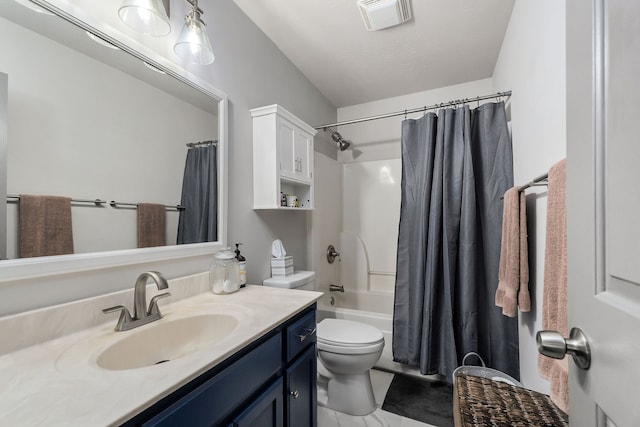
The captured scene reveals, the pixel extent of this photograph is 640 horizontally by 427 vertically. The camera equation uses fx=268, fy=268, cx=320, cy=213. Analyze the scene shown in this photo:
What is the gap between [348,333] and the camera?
66.4 inches

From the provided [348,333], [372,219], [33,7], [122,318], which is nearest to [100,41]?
[33,7]

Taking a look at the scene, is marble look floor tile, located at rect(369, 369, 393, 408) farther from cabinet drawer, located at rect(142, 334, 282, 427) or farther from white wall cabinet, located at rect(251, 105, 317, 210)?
white wall cabinet, located at rect(251, 105, 317, 210)

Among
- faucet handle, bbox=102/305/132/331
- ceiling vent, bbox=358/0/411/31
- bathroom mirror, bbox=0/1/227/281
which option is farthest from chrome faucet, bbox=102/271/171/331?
ceiling vent, bbox=358/0/411/31

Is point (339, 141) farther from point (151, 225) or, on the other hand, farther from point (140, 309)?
point (140, 309)

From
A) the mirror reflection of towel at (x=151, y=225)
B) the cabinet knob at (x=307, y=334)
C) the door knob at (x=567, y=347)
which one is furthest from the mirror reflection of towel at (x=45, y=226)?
the door knob at (x=567, y=347)

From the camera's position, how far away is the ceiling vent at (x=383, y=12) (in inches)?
59.8

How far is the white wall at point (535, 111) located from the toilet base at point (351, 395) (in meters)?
0.86

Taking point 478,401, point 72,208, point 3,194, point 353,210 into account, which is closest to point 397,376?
point 478,401

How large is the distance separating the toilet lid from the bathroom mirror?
3.14ft

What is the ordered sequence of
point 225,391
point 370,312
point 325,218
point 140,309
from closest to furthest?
point 225,391, point 140,309, point 370,312, point 325,218

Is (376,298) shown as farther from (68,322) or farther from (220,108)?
(68,322)

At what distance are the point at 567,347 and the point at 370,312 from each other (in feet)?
6.42

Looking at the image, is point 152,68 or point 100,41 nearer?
point 100,41

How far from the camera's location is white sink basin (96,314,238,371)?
83cm
